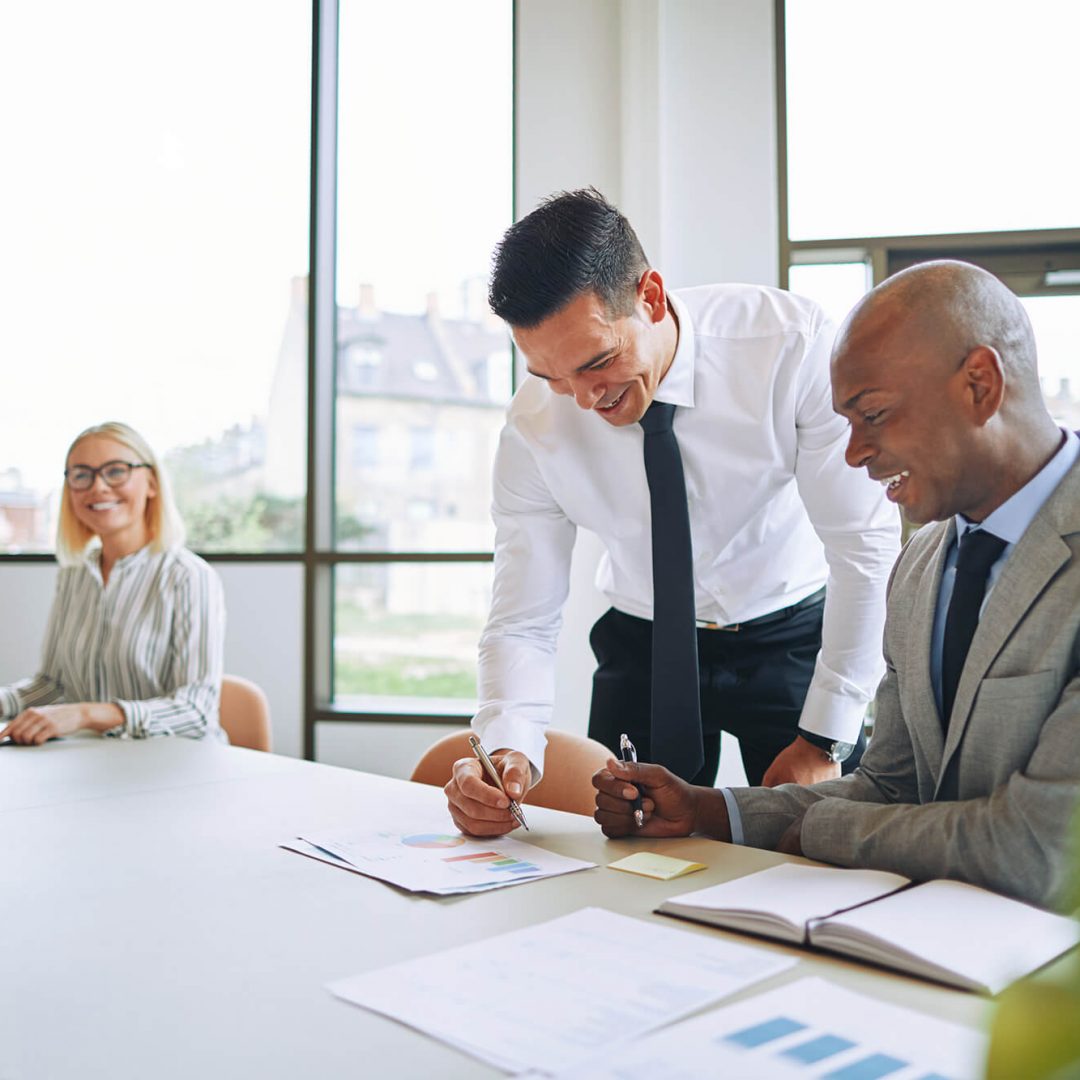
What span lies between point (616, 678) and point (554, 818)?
0.66 m

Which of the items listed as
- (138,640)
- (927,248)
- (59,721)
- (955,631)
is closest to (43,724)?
(59,721)

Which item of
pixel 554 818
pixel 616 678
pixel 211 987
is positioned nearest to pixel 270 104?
pixel 616 678

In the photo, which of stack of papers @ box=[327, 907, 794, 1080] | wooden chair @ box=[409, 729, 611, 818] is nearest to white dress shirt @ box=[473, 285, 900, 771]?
wooden chair @ box=[409, 729, 611, 818]

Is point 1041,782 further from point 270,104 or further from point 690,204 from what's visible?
point 270,104

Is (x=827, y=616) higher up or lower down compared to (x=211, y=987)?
higher up

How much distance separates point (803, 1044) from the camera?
2.79ft

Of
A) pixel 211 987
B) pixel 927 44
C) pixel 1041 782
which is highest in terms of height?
pixel 927 44

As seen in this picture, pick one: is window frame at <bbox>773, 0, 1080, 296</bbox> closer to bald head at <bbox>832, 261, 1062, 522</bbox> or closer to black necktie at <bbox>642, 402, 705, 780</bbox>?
black necktie at <bbox>642, 402, 705, 780</bbox>

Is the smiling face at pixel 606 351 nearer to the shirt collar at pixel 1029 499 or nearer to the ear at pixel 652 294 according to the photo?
the ear at pixel 652 294

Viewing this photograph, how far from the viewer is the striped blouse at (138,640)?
2826 mm

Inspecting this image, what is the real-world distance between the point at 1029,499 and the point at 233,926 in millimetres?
1084

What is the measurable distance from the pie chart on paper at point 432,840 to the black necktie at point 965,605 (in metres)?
0.68

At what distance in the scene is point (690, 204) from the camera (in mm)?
3693

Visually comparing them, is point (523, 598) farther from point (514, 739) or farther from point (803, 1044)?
point (803, 1044)
